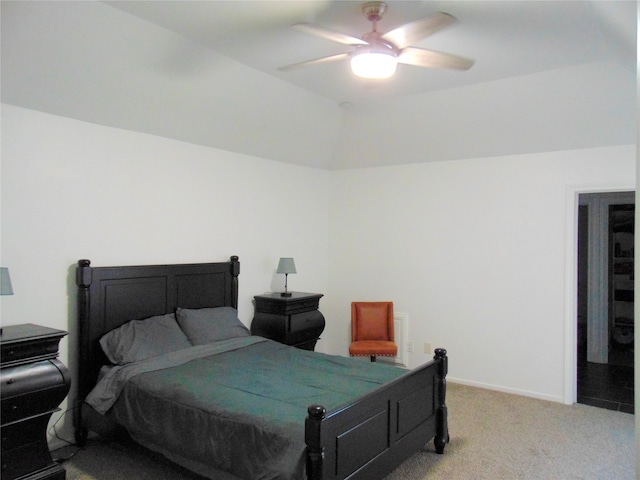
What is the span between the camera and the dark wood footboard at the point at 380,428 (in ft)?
7.23

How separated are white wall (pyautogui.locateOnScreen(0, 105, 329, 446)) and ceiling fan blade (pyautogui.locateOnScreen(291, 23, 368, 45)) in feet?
6.68

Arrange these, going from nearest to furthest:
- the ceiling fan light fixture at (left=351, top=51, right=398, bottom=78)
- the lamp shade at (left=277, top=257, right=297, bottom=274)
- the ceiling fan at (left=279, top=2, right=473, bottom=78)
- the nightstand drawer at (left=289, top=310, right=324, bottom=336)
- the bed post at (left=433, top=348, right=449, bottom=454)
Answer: the ceiling fan at (left=279, top=2, right=473, bottom=78)
the ceiling fan light fixture at (left=351, top=51, right=398, bottom=78)
the bed post at (left=433, top=348, right=449, bottom=454)
the nightstand drawer at (left=289, top=310, right=324, bottom=336)
the lamp shade at (left=277, top=257, right=297, bottom=274)

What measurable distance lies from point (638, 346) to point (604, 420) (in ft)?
10.9

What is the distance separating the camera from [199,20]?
2895 mm

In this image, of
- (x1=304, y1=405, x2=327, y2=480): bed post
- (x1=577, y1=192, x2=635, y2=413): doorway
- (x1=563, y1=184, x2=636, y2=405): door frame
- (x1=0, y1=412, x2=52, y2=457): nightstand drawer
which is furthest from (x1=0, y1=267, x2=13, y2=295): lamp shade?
(x1=577, y1=192, x2=635, y2=413): doorway

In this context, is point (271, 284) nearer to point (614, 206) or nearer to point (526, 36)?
point (526, 36)

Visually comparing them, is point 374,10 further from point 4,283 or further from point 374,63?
point 4,283

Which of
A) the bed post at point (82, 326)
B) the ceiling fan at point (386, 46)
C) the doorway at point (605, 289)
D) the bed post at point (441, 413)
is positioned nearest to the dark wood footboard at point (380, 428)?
the bed post at point (441, 413)

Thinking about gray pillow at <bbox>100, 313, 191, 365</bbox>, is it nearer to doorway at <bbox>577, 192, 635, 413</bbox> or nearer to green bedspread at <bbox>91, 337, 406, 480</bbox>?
green bedspread at <bbox>91, 337, 406, 480</bbox>

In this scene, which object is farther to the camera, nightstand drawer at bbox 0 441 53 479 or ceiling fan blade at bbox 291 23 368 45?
nightstand drawer at bbox 0 441 53 479

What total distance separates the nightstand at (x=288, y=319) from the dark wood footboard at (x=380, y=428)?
66.9 inches

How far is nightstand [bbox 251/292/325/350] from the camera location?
4.62 m

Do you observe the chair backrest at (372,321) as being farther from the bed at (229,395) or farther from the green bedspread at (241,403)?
the green bedspread at (241,403)

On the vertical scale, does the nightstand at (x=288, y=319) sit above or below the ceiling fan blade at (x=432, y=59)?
below
